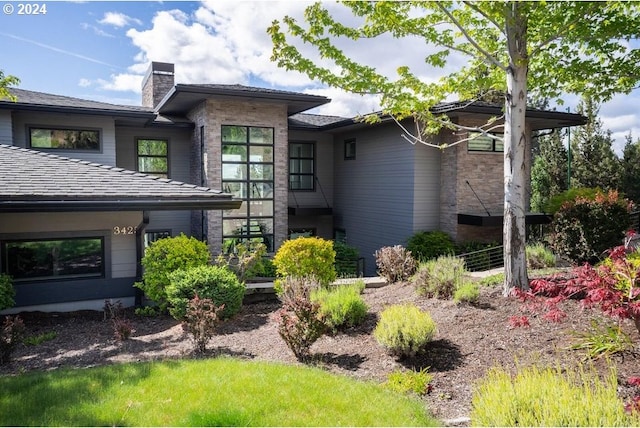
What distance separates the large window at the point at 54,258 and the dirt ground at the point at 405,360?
3.37 ft

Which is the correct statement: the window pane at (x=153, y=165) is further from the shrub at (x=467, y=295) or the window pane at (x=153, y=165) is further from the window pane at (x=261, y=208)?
the shrub at (x=467, y=295)

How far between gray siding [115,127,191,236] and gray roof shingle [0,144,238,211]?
4.61 metres

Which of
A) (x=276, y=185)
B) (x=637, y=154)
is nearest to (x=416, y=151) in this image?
(x=276, y=185)

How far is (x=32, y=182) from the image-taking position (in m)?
8.66

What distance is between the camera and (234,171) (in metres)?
14.1

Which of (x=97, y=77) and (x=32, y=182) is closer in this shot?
(x=32, y=182)

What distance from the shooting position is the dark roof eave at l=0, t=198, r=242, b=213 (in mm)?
7926

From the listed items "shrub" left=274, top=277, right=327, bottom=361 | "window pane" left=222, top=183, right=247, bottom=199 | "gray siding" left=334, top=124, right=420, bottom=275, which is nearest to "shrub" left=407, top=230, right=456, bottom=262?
"gray siding" left=334, top=124, right=420, bottom=275

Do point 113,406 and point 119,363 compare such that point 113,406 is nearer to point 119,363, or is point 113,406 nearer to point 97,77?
point 119,363

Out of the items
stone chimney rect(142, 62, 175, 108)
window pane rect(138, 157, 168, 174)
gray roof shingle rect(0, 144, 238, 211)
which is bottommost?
gray roof shingle rect(0, 144, 238, 211)

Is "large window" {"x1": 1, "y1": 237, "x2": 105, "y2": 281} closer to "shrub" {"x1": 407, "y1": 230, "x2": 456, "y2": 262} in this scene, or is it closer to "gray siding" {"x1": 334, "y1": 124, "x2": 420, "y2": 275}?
"shrub" {"x1": 407, "y1": 230, "x2": 456, "y2": 262}

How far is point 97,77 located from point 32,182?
3754 millimetres

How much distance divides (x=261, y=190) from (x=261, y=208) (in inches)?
22.6

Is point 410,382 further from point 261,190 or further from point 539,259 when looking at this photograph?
point 261,190
